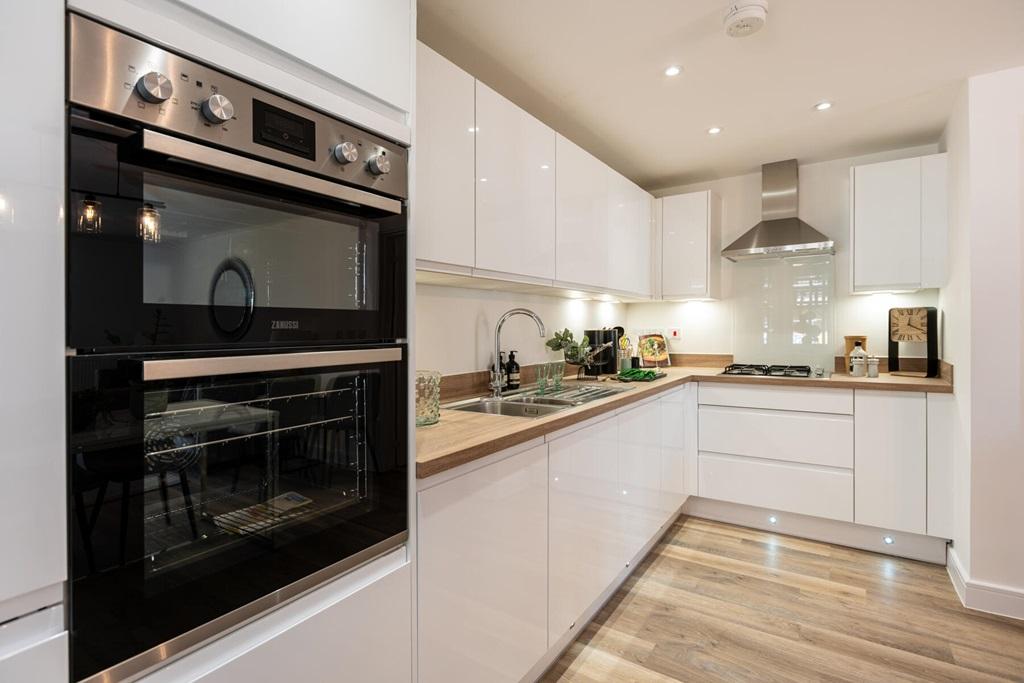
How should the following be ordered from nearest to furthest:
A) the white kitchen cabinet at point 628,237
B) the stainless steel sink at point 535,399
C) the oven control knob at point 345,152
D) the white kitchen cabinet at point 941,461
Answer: the oven control knob at point 345,152
the stainless steel sink at point 535,399
the white kitchen cabinet at point 941,461
the white kitchen cabinet at point 628,237

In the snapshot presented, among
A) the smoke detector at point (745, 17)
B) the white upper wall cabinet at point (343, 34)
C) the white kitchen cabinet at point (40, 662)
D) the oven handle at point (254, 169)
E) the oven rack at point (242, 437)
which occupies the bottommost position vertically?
the white kitchen cabinet at point (40, 662)

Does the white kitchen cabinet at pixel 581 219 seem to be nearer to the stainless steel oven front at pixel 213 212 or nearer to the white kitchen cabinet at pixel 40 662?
the stainless steel oven front at pixel 213 212

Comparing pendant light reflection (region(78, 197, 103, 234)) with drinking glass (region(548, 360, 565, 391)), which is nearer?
pendant light reflection (region(78, 197, 103, 234))

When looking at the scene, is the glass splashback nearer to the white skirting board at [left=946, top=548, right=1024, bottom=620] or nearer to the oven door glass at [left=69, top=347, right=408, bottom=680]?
the white skirting board at [left=946, top=548, right=1024, bottom=620]

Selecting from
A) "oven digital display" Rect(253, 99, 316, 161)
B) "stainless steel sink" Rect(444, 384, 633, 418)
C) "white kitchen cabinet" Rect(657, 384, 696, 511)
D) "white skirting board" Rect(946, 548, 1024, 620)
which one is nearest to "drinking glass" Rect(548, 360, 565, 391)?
"stainless steel sink" Rect(444, 384, 633, 418)

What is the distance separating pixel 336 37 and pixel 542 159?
1295mm

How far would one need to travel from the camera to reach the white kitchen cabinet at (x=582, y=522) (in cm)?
177

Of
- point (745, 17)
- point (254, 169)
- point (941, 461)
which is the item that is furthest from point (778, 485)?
point (254, 169)

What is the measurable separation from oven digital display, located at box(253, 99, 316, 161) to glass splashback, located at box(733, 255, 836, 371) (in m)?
3.45

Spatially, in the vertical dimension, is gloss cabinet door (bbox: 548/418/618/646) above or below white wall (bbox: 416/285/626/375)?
below

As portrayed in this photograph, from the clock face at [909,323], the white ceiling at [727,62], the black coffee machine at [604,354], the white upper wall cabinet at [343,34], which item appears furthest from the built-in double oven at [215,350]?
the clock face at [909,323]

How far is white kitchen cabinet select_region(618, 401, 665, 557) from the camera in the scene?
233cm

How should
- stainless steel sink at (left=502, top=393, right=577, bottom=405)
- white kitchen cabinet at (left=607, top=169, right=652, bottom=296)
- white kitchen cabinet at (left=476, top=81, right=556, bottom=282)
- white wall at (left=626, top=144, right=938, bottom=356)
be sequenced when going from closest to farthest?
white kitchen cabinet at (left=476, top=81, right=556, bottom=282), stainless steel sink at (left=502, top=393, right=577, bottom=405), white kitchen cabinet at (left=607, top=169, right=652, bottom=296), white wall at (left=626, top=144, right=938, bottom=356)

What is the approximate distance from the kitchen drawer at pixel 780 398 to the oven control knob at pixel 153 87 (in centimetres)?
313
